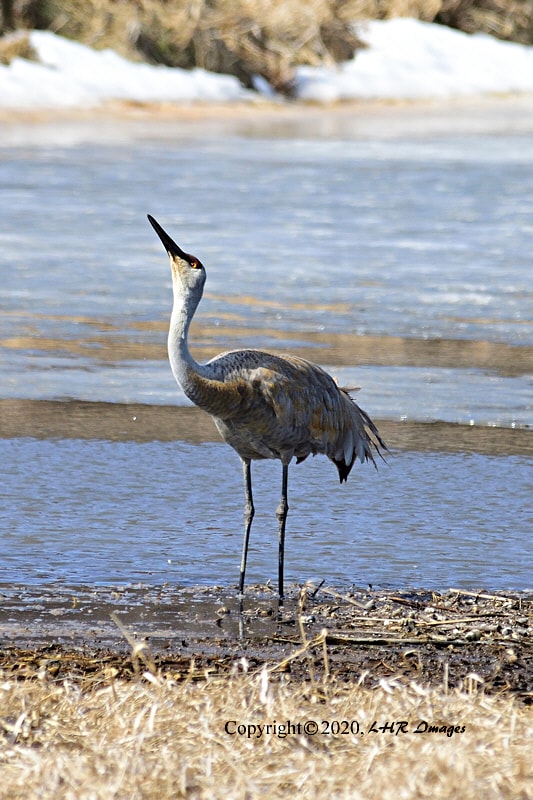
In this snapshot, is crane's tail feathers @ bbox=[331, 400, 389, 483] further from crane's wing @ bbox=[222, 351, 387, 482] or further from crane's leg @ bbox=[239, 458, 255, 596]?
crane's leg @ bbox=[239, 458, 255, 596]

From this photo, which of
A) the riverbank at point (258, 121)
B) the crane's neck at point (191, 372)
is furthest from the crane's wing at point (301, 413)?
the riverbank at point (258, 121)

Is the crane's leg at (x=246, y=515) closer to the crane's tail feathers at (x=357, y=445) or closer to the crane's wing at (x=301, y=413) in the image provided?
the crane's wing at (x=301, y=413)

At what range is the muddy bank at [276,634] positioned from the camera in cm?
462

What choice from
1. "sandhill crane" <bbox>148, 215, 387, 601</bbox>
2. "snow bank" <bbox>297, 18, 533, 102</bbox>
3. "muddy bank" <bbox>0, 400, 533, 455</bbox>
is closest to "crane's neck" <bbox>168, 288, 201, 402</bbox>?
"sandhill crane" <bbox>148, 215, 387, 601</bbox>

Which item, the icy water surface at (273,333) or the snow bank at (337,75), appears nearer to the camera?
the icy water surface at (273,333)

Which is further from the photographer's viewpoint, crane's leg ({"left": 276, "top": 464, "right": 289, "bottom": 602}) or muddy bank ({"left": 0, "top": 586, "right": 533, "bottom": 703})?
crane's leg ({"left": 276, "top": 464, "right": 289, "bottom": 602})

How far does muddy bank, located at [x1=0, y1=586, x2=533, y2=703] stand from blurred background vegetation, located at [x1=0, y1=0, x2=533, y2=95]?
66.9 ft

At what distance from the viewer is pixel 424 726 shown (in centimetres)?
385

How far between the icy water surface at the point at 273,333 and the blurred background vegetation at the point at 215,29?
6.74 m

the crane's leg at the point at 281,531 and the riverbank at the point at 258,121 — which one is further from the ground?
the crane's leg at the point at 281,531

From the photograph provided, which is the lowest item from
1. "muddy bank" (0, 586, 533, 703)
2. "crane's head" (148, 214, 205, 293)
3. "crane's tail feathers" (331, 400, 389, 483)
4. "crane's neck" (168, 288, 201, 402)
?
"muddy bank" (0, 586, 533, 703)

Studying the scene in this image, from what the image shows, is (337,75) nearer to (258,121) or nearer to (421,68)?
(421,68)

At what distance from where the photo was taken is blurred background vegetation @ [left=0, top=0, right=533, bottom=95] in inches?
1033

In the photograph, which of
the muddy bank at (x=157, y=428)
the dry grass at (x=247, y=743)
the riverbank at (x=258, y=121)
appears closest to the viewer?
the dry grass at (x=247, y=743)
